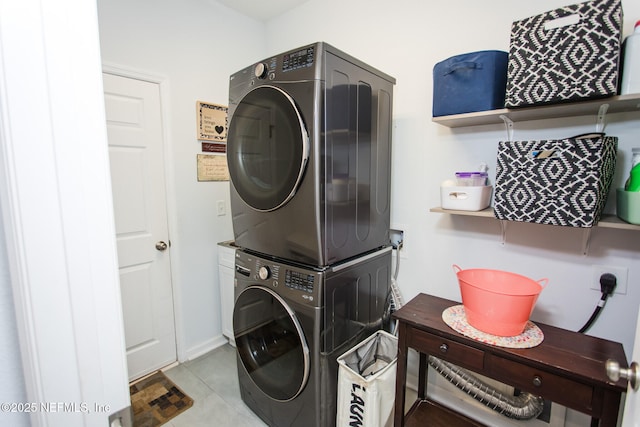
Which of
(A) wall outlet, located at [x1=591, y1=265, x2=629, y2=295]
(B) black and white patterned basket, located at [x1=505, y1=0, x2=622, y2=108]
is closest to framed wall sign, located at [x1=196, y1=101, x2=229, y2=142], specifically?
(B) black and white patterned basket, located at [x1=505, y1=0, x2=622, y2=108]

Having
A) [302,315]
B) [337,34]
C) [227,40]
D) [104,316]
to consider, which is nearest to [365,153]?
[302,315]

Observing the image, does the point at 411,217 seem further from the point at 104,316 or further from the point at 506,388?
the point at 104,316

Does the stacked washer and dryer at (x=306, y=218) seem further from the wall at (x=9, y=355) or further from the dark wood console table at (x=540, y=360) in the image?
the wall at (x=9, y=355)

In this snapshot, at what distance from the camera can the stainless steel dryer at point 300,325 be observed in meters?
1.41

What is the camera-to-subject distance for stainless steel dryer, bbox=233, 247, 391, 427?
4.61ft

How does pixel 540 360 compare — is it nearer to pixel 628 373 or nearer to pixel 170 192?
pixel 628 373

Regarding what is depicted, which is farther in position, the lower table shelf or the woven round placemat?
the lower table shelf

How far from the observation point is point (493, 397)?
1609mm

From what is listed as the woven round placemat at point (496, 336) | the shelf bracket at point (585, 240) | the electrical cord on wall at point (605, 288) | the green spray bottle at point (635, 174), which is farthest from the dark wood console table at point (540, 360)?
the green spray bottle at point (635, 174)

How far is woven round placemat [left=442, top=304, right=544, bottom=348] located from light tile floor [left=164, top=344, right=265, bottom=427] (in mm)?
1277

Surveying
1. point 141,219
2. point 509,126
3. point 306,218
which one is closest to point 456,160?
point 509,126

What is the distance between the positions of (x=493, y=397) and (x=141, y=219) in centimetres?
241

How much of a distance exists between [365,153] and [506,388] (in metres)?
1.47

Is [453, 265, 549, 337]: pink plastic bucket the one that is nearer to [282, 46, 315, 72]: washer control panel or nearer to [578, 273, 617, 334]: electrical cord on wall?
[578, 273, 617, 334]: electrical cord on wall
